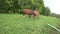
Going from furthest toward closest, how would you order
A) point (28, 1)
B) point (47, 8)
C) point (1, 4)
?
point (47, 8) → point (28, 1) → point (1, 4)

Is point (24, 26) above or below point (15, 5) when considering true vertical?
below

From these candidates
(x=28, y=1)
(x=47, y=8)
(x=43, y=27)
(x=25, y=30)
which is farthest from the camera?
(x=47, y=8)

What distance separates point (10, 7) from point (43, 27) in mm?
5151

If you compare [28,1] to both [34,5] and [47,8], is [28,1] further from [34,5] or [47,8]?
[47,8]

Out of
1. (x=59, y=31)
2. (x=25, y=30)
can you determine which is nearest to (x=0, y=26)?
(x=25, y=30)

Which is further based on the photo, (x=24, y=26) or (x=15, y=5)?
(x=15, y=5)

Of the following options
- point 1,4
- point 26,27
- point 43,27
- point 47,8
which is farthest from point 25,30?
point 47,8

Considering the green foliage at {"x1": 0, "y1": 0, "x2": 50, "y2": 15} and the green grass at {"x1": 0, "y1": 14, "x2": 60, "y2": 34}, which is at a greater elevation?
the green foliage at {"x1": 0, "y1": 0, "x2": 50, "y2": 15}

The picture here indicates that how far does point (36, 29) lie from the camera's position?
35.9 ft

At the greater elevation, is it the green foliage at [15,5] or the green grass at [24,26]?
the green foliage at [15,5]

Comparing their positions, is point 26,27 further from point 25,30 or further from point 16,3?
point 16,3

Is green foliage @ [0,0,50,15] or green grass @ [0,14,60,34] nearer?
green grass @ [0,14,60,34]

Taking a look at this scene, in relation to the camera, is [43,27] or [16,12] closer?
[43,27]

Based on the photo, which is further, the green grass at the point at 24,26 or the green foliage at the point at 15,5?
the green foliage at the point at 15,5
